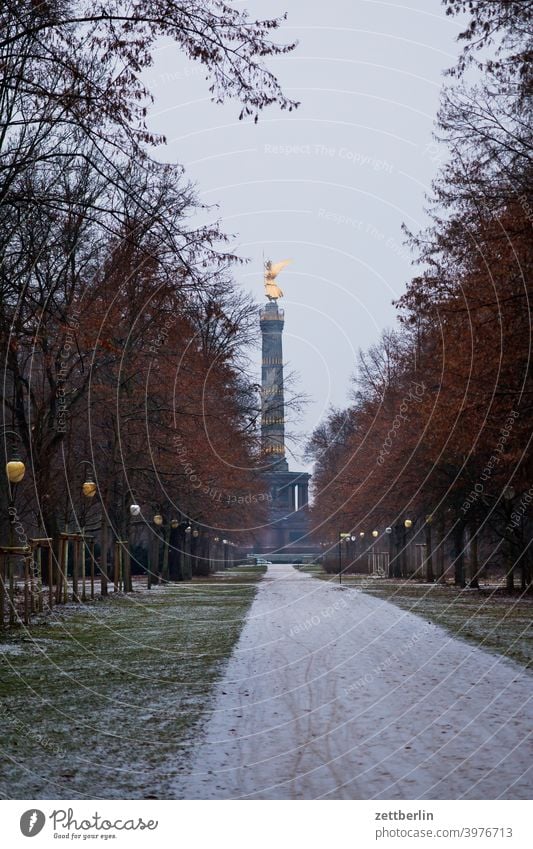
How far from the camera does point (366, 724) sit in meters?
10.7

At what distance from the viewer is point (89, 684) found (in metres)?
13.8

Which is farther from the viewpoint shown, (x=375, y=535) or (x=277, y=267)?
(x=277, y=267)

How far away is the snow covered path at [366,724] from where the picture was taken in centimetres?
793

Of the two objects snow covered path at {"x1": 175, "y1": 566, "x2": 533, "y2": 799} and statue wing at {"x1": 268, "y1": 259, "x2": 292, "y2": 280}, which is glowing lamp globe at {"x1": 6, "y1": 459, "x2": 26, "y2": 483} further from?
statue wing at {"x1": 268, "y1": 259, "x2": 292, "y2": 280}

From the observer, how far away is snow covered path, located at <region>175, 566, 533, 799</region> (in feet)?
26.0

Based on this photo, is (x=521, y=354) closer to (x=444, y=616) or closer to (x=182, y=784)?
(x=444, y=616)

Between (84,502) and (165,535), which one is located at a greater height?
(84,502)

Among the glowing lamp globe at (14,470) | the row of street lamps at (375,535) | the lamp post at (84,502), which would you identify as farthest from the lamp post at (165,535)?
the glowing lamp globe at (14,470)

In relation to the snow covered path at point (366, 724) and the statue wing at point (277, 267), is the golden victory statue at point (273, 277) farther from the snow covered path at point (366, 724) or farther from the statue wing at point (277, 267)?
the snow covered path at point (366, 724)

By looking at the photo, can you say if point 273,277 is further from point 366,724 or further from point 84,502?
point 366,724

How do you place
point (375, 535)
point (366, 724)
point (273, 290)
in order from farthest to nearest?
point (273, 290), point (375, 535), point (366, 724)

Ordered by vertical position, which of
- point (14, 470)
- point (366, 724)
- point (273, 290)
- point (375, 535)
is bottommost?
point (366, 724)

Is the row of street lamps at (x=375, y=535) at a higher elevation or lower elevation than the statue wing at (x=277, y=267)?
lower

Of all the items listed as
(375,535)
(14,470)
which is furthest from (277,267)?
(14,470)
